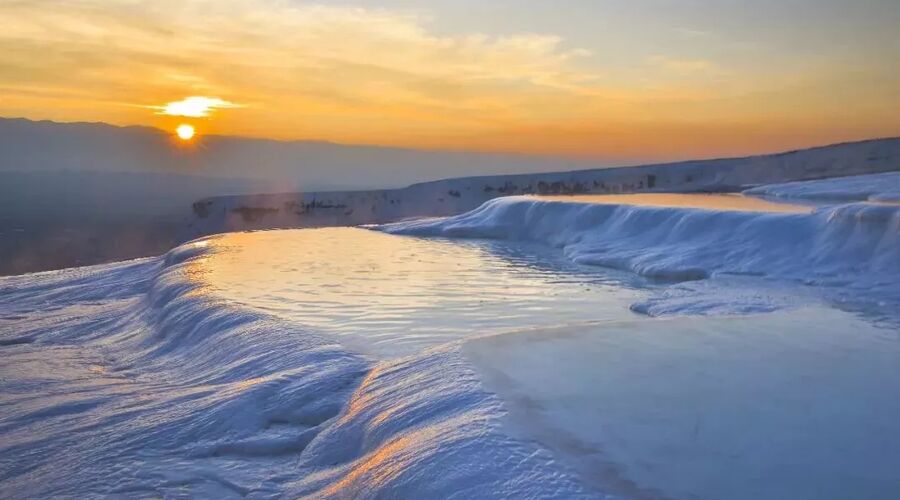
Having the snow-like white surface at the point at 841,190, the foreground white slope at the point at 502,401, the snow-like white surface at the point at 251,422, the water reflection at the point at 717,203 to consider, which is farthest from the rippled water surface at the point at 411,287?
the snow-like white surface at the point at 841,190

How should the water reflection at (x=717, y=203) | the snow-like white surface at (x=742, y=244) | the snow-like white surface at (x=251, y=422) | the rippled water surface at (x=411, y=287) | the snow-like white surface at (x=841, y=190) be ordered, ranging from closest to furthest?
the snow-like white surface at (x=251, y=422), the rippled water surface at (x=411, y=287), the snow-like white surface at (x=742, y=244), the water reflection at (x=717, y=203), the snow-like white surface at (x=841, y=190)

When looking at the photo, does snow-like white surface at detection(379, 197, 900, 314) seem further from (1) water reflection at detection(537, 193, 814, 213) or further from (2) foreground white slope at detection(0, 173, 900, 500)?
(1) water reflection at detection(537, 193, 814, 213)

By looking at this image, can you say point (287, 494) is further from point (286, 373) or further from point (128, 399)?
point (128, 399)

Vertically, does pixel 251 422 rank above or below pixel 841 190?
below

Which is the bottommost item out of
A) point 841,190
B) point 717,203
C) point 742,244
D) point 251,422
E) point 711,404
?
point 251,422

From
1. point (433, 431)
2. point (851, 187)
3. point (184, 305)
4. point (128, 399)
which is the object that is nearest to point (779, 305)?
point (433, 431)

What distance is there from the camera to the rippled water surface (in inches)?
238

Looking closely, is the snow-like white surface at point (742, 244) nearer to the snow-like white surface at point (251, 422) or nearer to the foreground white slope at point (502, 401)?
A: the foreground white slope at point (502, 401)

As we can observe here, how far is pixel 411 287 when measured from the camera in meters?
7.99

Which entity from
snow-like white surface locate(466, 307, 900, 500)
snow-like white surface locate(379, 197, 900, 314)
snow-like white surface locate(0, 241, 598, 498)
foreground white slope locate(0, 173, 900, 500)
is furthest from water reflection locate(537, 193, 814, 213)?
snow-like white surface locate(0, 241, 598, 498)

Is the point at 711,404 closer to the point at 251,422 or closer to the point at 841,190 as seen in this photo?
the point at 251,422

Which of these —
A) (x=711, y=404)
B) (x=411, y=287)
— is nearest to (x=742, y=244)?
(x=411, y=287)

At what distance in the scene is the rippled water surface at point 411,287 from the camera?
19.8 ft

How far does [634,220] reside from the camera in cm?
1162
